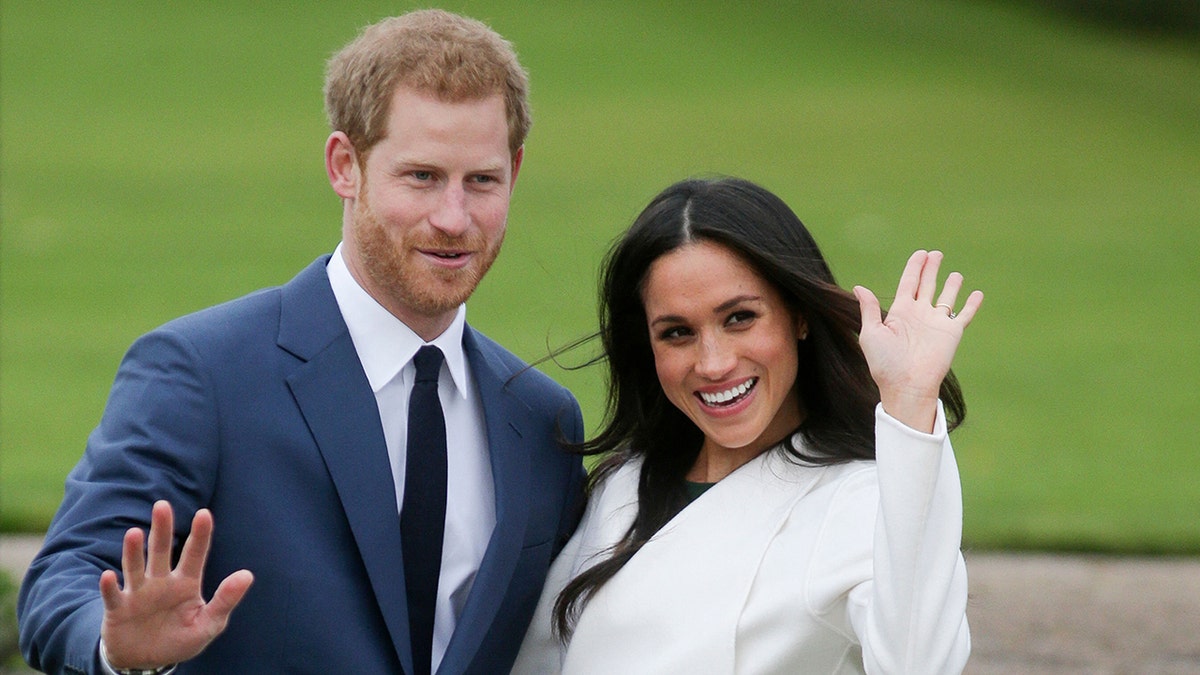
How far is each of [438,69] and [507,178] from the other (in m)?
0.27

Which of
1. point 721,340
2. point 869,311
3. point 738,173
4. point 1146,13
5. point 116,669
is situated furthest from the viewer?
point 1146,13

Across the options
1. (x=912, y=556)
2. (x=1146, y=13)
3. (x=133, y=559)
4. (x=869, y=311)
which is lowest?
(x=1146, y=13)

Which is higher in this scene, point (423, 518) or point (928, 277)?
point (928, 277)

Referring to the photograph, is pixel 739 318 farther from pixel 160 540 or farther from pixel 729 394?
pixel 160 540

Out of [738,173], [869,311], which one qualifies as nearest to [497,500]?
[869,311]

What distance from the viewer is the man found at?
2.97 metres

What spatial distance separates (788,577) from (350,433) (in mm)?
873

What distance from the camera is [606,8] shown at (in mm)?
26703

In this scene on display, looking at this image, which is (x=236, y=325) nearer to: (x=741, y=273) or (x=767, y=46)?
(x=741, y=273)

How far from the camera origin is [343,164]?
130 inches

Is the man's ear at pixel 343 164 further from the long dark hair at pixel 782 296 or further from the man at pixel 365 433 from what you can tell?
the long dark hair at pixel 782 296

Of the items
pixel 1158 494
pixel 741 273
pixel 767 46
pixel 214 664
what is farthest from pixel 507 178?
pixel 767 46

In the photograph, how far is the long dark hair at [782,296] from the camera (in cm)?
343

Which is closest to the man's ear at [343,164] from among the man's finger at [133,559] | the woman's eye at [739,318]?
the woman's eye at [739,318]
